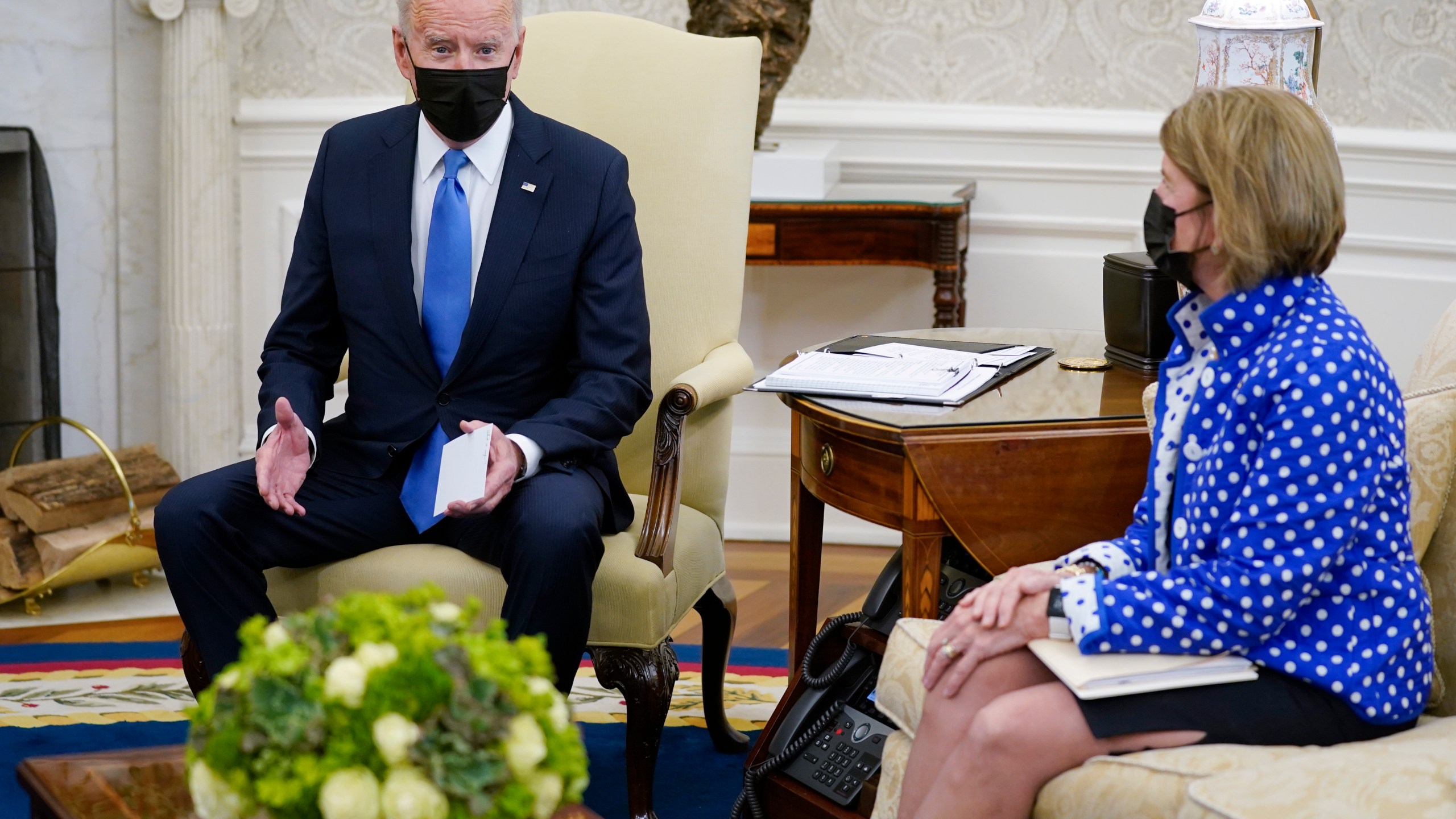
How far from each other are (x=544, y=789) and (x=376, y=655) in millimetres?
164

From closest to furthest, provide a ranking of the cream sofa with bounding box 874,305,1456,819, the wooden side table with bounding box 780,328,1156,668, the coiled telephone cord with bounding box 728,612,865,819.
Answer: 1. the cream sofa with bounding box 874,305,1456,819
2. the wooden side table with bounding box 780,328,1156,668
3. the coiled telephone cord with bounding box 728,612,865,819

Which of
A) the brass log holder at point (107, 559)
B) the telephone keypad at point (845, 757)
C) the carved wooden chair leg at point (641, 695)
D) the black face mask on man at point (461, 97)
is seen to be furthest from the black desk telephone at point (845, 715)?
the brass log holder at point (107, 559)

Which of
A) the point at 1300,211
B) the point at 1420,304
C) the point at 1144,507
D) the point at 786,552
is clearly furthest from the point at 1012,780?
the point at 1420,304

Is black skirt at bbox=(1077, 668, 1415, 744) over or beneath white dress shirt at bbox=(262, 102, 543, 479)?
beneath

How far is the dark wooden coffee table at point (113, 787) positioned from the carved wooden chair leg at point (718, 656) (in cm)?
103

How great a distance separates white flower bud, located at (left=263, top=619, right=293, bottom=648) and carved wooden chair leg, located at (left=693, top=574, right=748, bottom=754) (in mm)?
1364

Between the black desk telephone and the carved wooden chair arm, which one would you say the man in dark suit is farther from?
the black desk telephone

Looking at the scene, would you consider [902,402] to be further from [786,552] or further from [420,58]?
[786,552]

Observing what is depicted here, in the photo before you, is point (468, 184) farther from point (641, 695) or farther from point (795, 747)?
point (795, 747)

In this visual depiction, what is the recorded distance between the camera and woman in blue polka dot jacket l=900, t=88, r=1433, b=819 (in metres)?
1.50

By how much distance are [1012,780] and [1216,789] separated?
0.22m

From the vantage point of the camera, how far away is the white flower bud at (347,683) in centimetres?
103

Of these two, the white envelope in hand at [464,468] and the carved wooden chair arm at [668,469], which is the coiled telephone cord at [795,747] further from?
the white envelope in hand at [464,468]

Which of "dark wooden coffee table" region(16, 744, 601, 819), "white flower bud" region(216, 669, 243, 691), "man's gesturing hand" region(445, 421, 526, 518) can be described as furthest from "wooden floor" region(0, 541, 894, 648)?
"white flower bud" region(216, 669, 243, 691)
